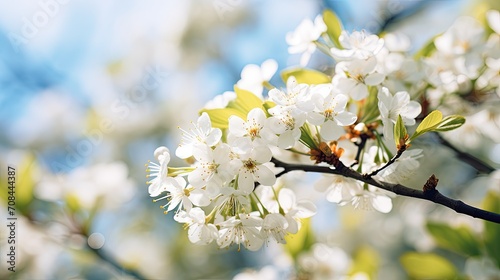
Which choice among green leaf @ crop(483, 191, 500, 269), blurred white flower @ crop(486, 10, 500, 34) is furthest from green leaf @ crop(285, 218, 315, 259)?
blurred white flower @ crop(486, 10, 500, 34)

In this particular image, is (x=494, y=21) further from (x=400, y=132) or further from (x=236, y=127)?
(x=236, y=127)

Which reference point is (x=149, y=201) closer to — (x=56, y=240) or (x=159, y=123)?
(x=159, y=123)

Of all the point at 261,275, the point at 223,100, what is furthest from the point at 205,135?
the point at 261,275

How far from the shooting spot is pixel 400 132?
73 centimetres

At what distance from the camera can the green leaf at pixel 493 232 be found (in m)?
1.18

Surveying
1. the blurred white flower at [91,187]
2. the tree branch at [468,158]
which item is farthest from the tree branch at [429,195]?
the blurred white flower at [91,187]

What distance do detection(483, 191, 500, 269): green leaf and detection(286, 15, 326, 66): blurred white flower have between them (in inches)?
20.7

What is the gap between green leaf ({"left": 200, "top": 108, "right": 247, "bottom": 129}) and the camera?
32.5 inches

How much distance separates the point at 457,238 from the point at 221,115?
722 mm

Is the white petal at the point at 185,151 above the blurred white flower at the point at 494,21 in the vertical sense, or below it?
above

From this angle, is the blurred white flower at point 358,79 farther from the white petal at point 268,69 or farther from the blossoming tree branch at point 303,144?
the white petal at point 268,69

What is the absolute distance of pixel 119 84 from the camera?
284cm

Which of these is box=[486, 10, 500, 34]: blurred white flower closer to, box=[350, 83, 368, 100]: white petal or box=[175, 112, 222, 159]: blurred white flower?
box=[350, 83, 368, 100]: white petal

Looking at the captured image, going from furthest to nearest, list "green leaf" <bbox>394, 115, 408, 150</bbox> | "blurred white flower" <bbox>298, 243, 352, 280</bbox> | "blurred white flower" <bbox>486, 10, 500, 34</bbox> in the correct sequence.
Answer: "blurred white flower" <bbox>298, 243, 352, 280</bbox>, "blurred white flower" <bbox>486, 10, 500, 34</bbox>, "green leaf" <bbox>394, 115, 408, 150</bbox>
